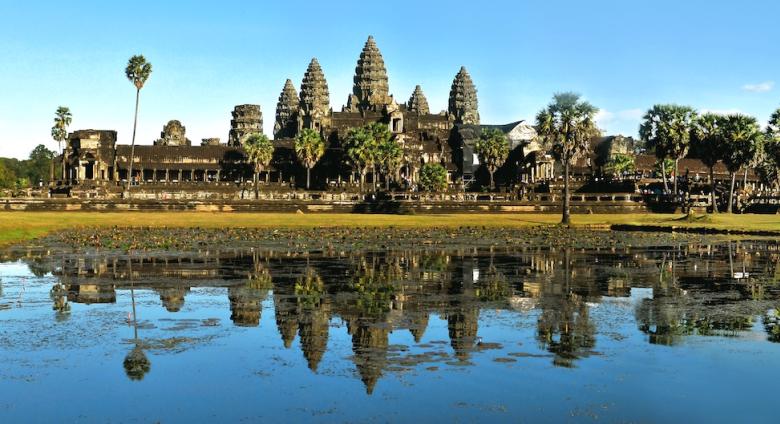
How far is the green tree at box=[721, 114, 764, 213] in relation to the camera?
90625mm

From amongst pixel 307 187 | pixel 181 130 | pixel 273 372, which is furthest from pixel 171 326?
pixel 181 130

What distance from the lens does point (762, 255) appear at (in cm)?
3878

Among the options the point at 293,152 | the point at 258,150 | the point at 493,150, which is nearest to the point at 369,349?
the point at 493,150

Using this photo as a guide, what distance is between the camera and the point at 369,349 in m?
A: 16.2

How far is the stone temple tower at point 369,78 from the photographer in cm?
17338

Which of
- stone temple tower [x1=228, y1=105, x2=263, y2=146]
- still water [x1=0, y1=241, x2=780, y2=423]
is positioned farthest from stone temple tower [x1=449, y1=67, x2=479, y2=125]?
still water [x1=0, y1=241, x2=780, y2=423]

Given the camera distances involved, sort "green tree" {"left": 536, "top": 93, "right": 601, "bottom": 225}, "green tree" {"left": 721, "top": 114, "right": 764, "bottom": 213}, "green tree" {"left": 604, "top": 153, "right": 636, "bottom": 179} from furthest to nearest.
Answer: "green tree" {"left": 604, "top": 153, "right": 636, "bottom": 179} → "green tree" {"left": 721, "top": 114, "right": 764, "bottom": 213} → "green tree" {"left": 536, "top": 93, "right": 601, "bottom": 225}

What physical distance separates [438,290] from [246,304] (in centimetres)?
562

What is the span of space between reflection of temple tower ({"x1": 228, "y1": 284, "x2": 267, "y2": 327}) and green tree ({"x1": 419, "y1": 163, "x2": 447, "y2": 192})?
333ft

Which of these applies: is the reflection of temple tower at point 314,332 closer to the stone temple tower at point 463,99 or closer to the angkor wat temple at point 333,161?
the angkor wat temple at point 333,161

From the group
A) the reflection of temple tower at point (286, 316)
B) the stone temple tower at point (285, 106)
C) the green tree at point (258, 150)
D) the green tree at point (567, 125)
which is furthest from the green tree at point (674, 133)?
the stone temple tower at point (285, 106)

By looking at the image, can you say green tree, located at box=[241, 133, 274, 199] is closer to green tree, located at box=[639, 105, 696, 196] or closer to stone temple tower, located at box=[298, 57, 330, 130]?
stone temple tower, located at box=[298, 57, 330, 130]

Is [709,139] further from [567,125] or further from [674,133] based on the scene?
[567,125]

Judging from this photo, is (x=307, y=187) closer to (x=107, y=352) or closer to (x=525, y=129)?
(x=525, y=129)
